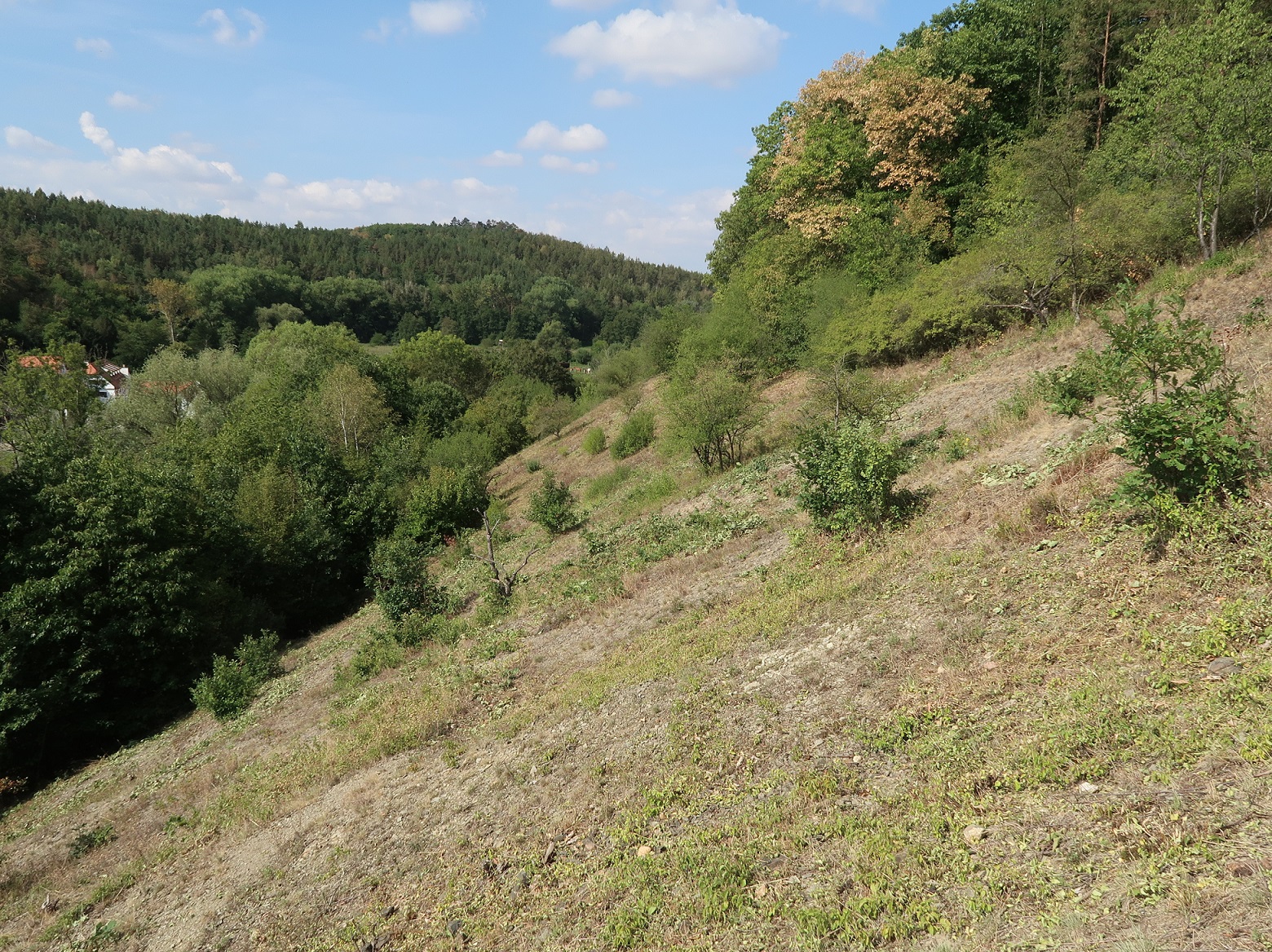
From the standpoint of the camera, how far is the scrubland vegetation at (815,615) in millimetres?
4523

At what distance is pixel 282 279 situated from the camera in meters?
104

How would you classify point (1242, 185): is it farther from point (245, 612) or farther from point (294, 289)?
point (294, 289)

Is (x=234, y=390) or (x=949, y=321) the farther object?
(x=234, y=390)

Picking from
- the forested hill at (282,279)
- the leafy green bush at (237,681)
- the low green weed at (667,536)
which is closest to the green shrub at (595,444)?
the low green weed at (667,536)

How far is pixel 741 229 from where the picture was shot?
35.8 meters

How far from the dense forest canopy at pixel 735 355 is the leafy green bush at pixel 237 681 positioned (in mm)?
3052

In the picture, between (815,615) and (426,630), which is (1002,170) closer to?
(815,615)

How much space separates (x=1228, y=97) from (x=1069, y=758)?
16.9 metres

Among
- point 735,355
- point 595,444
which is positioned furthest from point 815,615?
Answer: point 595,444

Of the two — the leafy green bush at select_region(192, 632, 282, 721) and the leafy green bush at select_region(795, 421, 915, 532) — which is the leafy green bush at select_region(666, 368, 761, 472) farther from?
the leafy green bush at select_region(192, 632, 282, 721)

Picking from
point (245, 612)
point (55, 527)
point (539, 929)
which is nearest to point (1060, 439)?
point (539, 929)

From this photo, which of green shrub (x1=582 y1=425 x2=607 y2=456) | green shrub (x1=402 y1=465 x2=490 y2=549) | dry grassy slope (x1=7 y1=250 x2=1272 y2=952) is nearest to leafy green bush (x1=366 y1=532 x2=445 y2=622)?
dry grassy slope (x1=7 y1=250 x2=1272 y2=952)

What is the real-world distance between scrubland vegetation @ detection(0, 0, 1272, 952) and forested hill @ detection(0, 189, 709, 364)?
130ft

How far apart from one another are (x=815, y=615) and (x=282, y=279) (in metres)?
116
